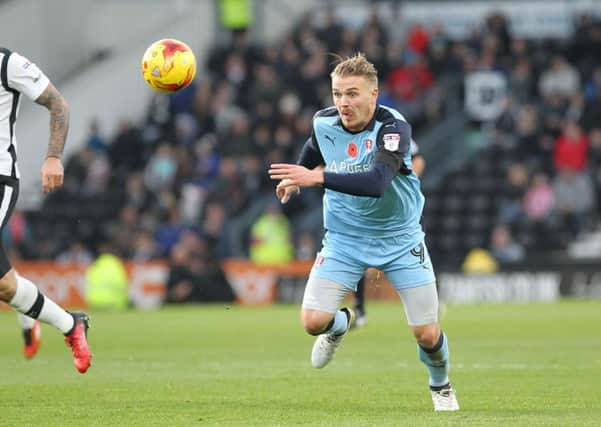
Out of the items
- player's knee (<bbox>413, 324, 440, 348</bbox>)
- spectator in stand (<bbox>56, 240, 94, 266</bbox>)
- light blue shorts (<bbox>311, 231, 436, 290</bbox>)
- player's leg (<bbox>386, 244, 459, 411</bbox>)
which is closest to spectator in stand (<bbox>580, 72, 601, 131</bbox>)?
spectator in stand (<bbox>56, 240, 94, 266</bbox>)

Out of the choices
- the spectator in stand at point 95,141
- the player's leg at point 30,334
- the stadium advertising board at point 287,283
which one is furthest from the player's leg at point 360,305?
the spectator in stand at point 95,141

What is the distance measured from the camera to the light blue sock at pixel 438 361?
8859mm

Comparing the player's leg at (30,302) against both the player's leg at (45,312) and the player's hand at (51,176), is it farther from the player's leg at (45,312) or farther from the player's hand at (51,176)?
the player's hand at (51,176)

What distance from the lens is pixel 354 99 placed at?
342 inches

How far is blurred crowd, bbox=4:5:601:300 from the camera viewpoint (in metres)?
24.6

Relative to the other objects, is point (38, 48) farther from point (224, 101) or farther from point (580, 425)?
point (580, 425)

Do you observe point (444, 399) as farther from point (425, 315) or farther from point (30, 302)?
point (30, 302)

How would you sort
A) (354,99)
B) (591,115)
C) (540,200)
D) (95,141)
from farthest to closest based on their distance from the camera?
(95,141) → (591,115) → (540,200) → (354,99)

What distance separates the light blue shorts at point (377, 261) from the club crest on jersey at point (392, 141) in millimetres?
763

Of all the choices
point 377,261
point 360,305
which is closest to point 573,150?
point 360,305

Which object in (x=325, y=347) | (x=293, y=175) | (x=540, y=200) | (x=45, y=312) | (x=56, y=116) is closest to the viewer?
(x=293, y=175)

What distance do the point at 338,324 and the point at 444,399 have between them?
98 cm

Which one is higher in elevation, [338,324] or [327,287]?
[327,287]

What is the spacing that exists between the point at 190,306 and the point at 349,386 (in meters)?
13.8
